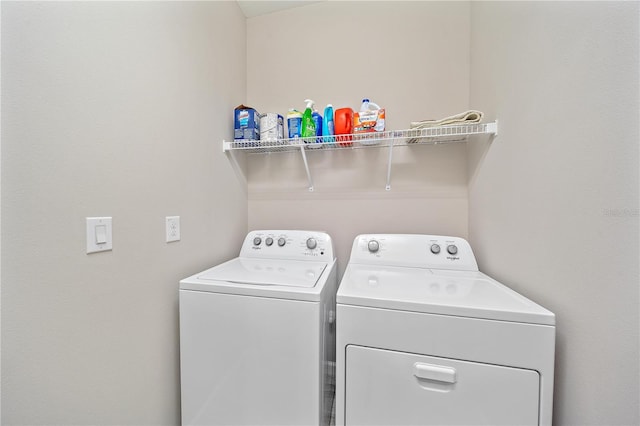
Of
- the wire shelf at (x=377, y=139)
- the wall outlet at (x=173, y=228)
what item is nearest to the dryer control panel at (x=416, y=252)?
the wire shelf at (x=377, y=139)

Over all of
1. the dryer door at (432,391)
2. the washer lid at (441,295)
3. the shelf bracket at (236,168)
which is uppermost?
the shelf bracket at (236,168)

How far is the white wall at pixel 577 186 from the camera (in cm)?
61

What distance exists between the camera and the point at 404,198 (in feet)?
5.35

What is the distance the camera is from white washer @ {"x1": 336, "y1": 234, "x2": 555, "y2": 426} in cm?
76

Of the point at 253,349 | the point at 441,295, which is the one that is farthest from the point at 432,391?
the point at 253,349

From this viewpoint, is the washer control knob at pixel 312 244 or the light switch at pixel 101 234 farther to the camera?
the washer control knob at pixel 312 244

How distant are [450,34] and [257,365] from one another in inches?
85.5

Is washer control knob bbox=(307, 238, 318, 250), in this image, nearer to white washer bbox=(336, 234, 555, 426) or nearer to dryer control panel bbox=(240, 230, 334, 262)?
dryer control panel bbox=(240, 230, 334, 262)

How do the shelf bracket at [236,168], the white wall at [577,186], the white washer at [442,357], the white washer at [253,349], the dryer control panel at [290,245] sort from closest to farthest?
the white wall at [577,186], the white washer at [442,357], the white washer at [253,349], the dryer control panel at [290,245], the shelf bracket at [236,168]

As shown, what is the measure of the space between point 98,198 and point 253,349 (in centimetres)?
81

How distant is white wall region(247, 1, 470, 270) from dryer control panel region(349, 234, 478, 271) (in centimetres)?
22

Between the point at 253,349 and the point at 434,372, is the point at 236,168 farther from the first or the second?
the point at 434,372

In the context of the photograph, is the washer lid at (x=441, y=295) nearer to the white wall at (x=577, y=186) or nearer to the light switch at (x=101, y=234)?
the white wall at (x=577, y=186)

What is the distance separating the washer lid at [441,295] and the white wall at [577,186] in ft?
0.40
